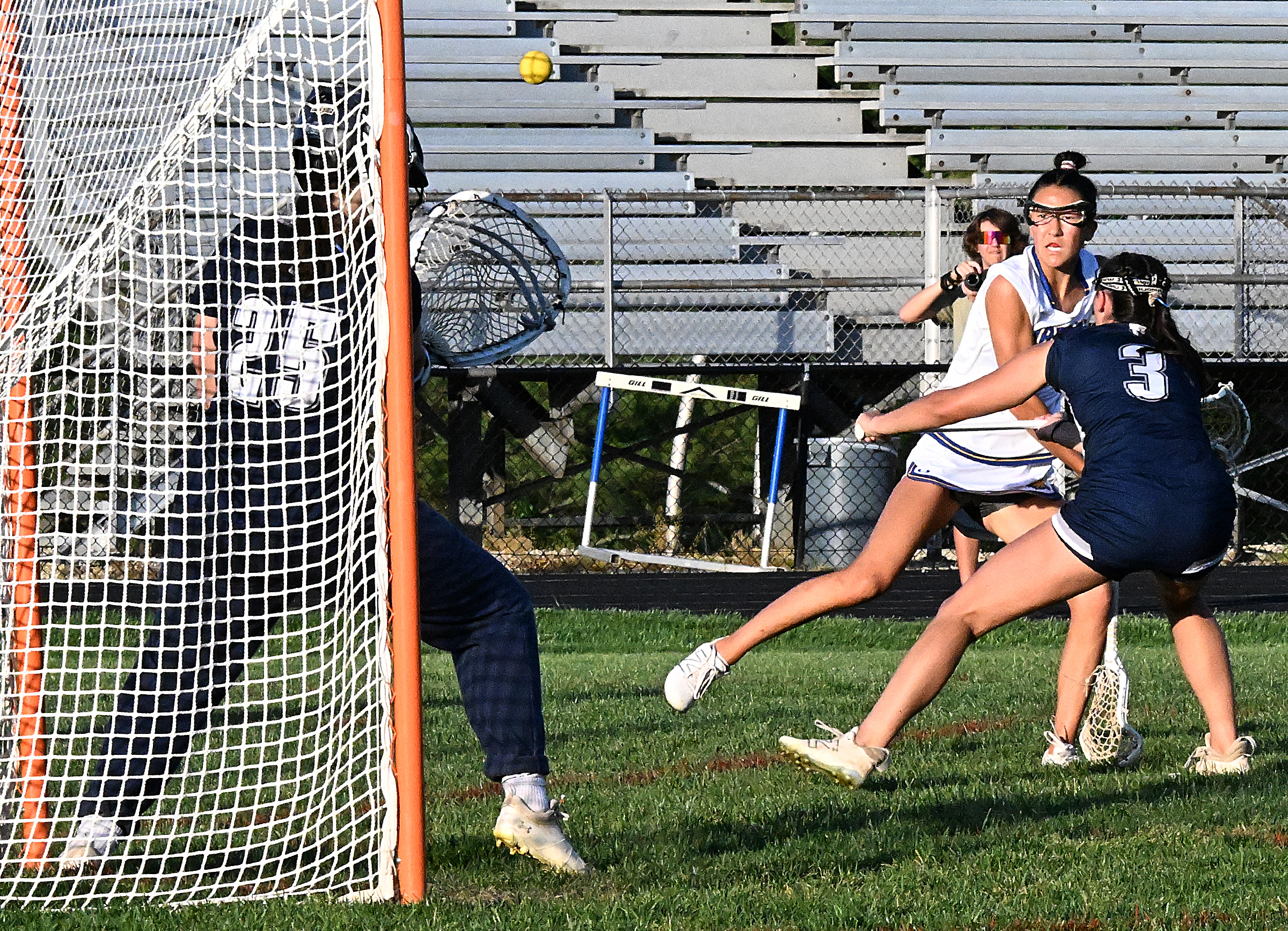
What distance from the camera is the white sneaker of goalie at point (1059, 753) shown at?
5.57 metres

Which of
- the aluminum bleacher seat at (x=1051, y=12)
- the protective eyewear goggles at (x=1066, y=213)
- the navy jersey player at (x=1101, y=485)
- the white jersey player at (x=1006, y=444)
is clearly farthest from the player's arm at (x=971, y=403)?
the aluminum bleacher seat at (x=1051, y=12)

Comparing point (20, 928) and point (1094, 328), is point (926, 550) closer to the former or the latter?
point (1094, 328)

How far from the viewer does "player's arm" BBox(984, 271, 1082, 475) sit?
17.7ft

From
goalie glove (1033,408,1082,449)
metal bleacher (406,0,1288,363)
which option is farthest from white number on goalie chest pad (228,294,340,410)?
metal bleacher (406,0,1288,363)

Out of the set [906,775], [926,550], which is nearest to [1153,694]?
[906,775]

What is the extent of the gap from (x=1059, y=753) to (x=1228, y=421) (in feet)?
26.6

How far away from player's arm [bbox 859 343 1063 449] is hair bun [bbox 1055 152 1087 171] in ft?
4.13

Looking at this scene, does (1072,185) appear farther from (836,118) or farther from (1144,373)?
(836,118)

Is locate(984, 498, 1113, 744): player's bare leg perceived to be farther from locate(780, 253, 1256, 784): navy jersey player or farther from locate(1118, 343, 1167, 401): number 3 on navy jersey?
locate(1118, 343, 1167, 401): number 3 on navy jersey

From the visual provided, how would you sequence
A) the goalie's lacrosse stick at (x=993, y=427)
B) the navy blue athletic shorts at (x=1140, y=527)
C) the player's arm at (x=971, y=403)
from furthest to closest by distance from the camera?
the goalie's lacrosse stick at (x=993, y=427) → the player's arm at (x=971, y=403) → the navy blue athletic shorts at (x=1140, y=527)

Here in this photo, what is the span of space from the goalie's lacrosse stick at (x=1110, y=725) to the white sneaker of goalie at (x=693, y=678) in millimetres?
1256

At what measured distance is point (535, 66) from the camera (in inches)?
645

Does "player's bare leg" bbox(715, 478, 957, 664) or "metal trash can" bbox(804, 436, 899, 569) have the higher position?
"player's bare leg" bbox(715, 478, 957, 664)

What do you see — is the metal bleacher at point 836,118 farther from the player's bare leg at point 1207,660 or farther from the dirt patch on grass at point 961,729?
the player's bare leg at point 1207,660
